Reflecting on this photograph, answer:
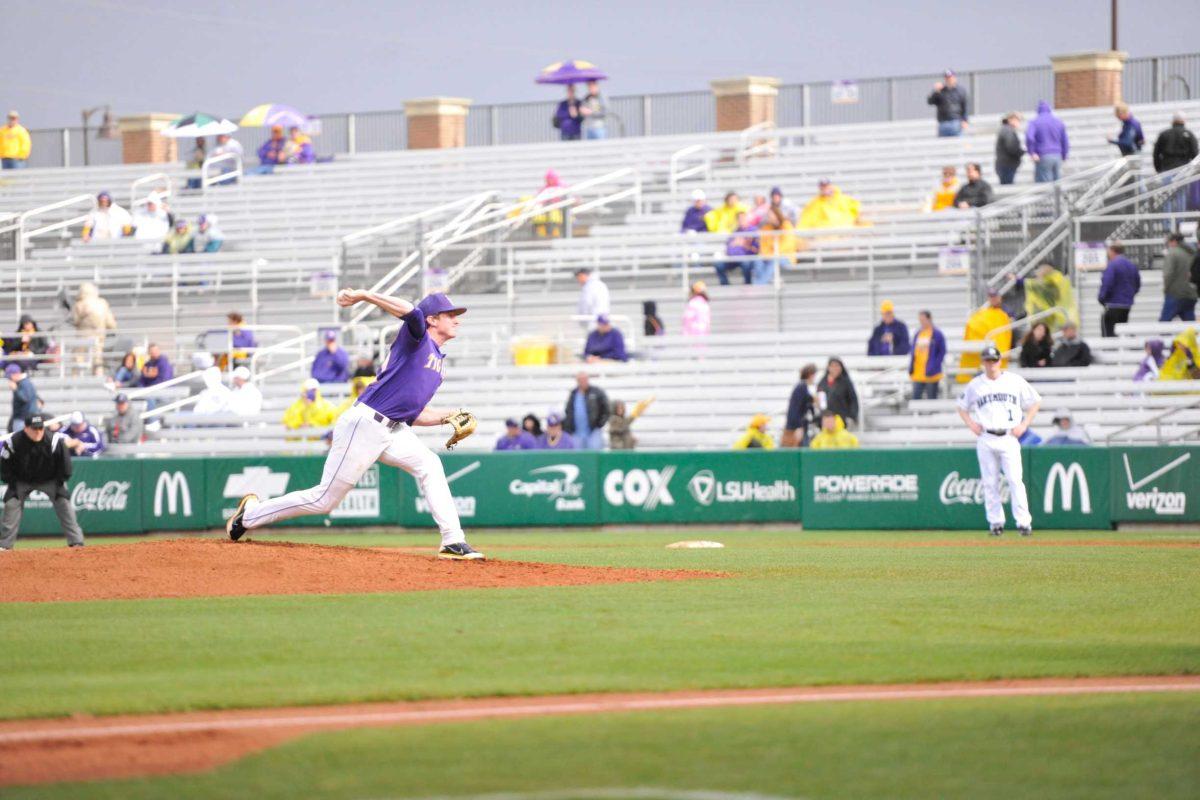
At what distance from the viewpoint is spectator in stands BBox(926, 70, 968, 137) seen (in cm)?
3472

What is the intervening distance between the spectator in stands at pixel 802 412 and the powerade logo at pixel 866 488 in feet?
3.78

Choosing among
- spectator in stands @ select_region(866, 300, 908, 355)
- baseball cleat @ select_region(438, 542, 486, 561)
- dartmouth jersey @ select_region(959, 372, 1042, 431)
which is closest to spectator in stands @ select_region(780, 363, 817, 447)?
spectator in stands @ select_region(866, 300, 908, 355)

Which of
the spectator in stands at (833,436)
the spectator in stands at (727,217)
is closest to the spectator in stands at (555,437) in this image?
the spectator in stands at (833,436)

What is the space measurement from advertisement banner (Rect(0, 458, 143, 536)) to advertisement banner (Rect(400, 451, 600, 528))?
426 centimetres

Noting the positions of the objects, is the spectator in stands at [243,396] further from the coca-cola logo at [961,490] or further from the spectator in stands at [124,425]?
the coca-cola logo at [961,490]

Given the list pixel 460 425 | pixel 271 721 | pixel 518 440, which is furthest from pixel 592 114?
pixel 271 721

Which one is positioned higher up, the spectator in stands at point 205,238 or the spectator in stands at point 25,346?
the spectator in stands at point 205,238

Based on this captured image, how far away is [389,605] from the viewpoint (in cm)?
1233

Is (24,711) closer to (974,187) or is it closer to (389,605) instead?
(389,605)

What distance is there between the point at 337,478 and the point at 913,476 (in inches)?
463

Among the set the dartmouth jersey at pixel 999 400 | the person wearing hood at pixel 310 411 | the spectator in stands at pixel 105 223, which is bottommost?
the person wearing hood at pixel 310 411

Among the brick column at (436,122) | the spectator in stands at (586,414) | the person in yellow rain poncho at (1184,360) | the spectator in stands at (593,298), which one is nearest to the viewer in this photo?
the person in yellow rain poncho at (1184,360)

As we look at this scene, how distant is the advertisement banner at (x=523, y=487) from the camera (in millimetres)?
26047

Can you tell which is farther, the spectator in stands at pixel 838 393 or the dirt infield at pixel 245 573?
the spectator in stands at pixel 838 393
